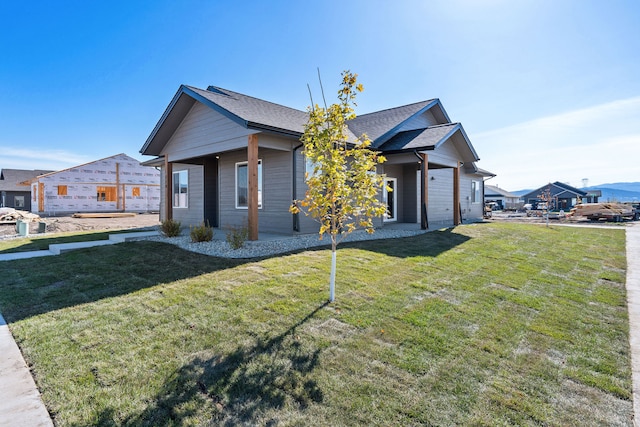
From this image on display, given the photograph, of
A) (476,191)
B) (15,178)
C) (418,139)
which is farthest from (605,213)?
(15,178)

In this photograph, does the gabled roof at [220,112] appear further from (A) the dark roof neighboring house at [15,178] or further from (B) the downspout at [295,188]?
(A) the dark roof neighboring house at [15,178]

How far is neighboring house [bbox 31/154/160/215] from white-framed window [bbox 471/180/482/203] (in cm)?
3234

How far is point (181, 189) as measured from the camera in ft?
48.8

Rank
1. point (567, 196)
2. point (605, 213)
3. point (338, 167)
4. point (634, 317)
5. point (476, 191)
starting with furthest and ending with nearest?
point (567, 196)
point (605, 213)
point (476, 191)
point (634, 317)
point (338, 167)

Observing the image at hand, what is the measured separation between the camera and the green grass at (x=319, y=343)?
2.28m

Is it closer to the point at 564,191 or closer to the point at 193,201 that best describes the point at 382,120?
the point at 193,201

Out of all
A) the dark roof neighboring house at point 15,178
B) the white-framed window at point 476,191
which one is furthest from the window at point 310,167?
the dark roof neighboring house at point 15,178

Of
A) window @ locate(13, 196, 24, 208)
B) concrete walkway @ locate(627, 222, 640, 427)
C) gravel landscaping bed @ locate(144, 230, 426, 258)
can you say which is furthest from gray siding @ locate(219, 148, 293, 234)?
window @ locate(13, 196, 24, 208)

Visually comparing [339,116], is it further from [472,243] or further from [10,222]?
[10,222]

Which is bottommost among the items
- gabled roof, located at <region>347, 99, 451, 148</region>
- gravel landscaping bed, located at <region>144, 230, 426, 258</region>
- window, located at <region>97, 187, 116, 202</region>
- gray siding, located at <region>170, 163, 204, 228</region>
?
gravel landscaping bed, located at <region>144, 230, 426, 258</region>

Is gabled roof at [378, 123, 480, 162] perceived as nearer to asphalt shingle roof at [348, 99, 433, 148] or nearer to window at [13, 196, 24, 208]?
asphalt shingle roof at [348, 99, 433, 148]

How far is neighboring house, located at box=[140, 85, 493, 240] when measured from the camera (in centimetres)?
934

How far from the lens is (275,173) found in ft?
34.9

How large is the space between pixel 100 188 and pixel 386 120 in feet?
114
